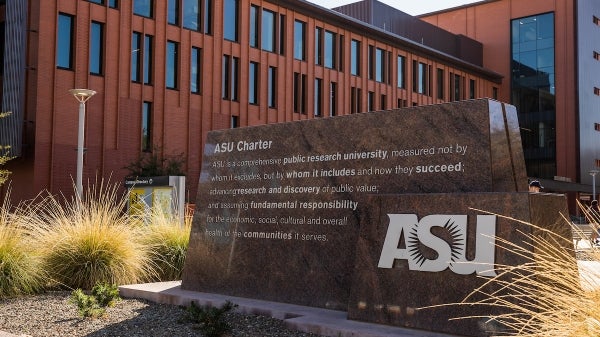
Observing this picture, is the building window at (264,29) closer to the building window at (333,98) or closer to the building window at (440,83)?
the building window at (333,98)

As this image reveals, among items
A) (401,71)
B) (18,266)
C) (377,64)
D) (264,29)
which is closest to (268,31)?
(264,29)

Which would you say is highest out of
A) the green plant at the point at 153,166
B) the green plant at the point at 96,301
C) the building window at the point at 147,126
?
the building window at the point at 147,126

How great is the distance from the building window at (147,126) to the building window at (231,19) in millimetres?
5810

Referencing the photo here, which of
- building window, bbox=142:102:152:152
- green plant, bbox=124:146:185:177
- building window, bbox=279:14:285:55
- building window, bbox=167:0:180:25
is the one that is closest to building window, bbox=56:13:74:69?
building window, bbox=142:102:152:152

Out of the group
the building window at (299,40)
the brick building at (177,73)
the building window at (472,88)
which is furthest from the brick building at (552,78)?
the building window at (299,40)

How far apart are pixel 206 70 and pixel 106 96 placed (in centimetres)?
548

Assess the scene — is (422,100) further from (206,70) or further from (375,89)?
(206,70)

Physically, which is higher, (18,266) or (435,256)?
(435,256)

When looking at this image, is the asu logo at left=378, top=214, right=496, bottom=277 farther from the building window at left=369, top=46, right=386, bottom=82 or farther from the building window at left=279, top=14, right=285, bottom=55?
the building window at left=369, top=46, right=386, bottom=82

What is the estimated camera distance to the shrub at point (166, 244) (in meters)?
10.5

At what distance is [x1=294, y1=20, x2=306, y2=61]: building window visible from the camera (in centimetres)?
3684

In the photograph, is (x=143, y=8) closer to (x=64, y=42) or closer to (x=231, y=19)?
(x=64, y=42)

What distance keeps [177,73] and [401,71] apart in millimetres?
18258

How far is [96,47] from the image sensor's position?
28.2 m
